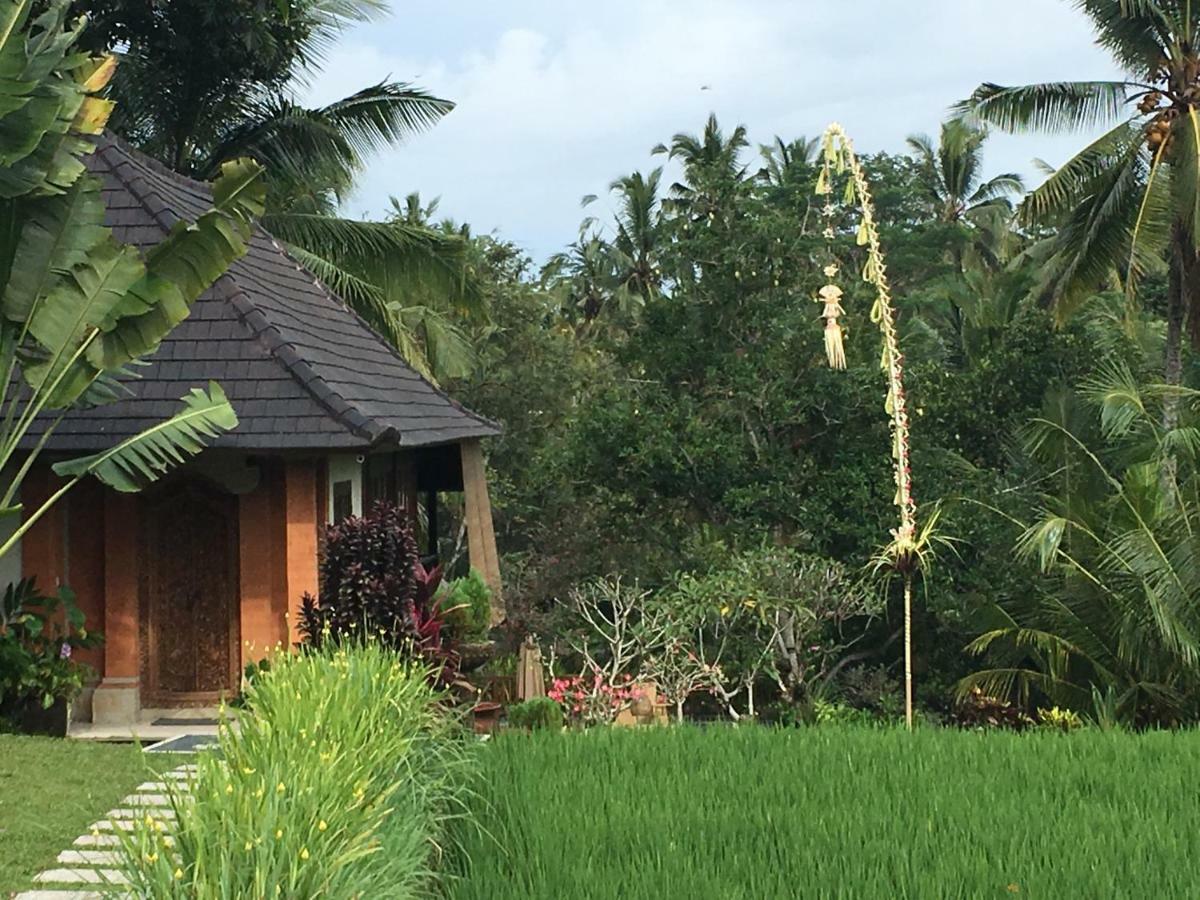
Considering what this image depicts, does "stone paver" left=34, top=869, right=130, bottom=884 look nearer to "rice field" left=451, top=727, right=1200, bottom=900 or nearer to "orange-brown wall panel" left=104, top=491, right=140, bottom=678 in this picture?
"rice field" left=451, top=727, right=1200, bottom=900

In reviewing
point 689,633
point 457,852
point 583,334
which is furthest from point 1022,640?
point 583,334

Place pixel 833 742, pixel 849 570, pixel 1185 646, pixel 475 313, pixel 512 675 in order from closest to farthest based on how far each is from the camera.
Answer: pixel 833 742, pixel 1185 646, pixel 512 675, pixel 849 570, pixel 475 313

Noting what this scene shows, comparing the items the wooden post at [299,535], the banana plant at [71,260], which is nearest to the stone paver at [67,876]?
the banana plant at [71,260]

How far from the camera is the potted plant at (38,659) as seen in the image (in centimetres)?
988

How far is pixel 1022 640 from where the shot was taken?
13.8m

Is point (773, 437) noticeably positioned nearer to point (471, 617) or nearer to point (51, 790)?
point (471, 617)

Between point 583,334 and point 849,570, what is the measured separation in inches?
883

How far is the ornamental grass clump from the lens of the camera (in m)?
3.63

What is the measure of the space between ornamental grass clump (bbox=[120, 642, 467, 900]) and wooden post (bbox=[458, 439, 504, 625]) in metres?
8.07

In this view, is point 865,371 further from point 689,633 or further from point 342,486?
point 342,486

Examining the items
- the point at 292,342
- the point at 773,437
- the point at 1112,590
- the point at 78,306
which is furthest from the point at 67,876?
the point at 773,437

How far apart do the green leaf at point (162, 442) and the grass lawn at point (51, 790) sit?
1.79 m

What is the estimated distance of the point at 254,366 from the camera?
35.8 ft

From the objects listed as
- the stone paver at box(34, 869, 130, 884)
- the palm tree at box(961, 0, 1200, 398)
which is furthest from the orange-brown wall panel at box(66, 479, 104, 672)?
the palm tree at box(961, 0, 1200, 398)
